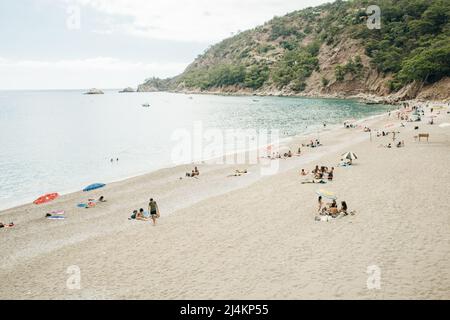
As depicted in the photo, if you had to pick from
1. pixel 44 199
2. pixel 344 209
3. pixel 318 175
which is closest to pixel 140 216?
pixel 44 199

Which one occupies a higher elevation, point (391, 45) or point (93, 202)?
point (391, 45)

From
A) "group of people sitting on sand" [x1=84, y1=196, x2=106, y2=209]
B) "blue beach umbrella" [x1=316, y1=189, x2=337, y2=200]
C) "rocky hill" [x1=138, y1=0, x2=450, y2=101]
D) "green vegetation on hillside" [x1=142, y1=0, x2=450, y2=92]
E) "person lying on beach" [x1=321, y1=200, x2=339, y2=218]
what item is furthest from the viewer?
"green vegetation on hillside" [x1=142, y1=0, x2=450, y2=92]

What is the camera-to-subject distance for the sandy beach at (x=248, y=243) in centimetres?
1045

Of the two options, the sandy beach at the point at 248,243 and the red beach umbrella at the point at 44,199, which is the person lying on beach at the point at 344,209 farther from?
the red beach umbrella at the point at 44,199

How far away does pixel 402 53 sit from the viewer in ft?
368

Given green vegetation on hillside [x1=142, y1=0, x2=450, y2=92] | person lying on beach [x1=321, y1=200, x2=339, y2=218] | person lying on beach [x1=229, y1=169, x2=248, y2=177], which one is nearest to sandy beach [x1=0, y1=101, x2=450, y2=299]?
person lying on beach [x1=321, y1=200, x2=339, y2=218]

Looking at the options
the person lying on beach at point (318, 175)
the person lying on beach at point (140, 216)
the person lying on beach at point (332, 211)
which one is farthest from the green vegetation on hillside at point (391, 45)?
the person lying on beach at point (140, 216)

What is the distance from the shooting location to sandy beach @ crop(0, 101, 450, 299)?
34.3 feet

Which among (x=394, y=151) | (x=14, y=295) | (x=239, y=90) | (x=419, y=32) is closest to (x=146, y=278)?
(x=14, y=295)

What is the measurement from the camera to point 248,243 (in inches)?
539

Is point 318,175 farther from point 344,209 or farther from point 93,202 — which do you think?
point 93,202

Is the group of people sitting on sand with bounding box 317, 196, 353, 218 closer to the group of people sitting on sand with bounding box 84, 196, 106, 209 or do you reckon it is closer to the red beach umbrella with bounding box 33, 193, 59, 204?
the group of people sitting on sand with bounding box 84, 196, 106, 209
